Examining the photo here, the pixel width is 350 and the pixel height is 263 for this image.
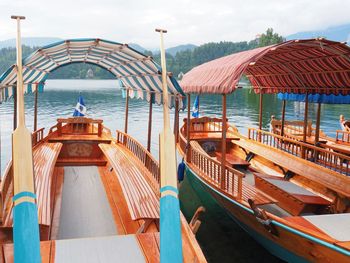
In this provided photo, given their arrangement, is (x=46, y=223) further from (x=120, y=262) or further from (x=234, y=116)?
(x=234, y=116)

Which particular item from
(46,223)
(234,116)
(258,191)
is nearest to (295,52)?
(258,191)

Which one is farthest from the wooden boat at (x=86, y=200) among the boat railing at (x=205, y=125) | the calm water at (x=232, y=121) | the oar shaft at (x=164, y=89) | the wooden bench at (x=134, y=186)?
the boat railing at (x=205, y=125)

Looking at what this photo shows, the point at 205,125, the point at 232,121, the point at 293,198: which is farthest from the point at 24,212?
the point at 232,121

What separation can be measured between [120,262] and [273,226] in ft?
10.6

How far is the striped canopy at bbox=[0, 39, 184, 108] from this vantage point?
7.00 m

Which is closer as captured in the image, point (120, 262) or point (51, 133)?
point (120, 262)

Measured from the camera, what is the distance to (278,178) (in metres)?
9.70

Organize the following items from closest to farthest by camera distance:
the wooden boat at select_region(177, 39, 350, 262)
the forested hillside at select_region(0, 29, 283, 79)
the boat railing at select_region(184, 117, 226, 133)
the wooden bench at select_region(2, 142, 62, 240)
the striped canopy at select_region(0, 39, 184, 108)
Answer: the wooden bench at select_region(2, 142, 62, 240), the wooden boat at select_region(177, 39, 350, 262), the striped canopy at select_region(0, 39, 184, 108), the boat railing at select_region(184, 117, 226, 133), the forested hillside at select_region(0, 29, 283, 79)

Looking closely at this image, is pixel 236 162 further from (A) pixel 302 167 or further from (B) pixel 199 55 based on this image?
(B) pixel 199 55

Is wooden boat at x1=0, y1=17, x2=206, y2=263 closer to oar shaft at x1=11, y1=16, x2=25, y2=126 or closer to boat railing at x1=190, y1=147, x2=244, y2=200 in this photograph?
oar shaft at x1=11, y1=16, x2=25, y2=126

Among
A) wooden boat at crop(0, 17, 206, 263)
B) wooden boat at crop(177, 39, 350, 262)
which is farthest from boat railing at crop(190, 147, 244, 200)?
wooden boat at crop(0, 17, 206, 263)

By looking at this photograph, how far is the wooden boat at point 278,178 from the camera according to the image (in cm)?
583

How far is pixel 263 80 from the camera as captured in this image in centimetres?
1381

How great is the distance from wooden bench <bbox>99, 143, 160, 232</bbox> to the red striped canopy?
2.48 meters
